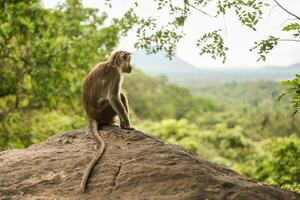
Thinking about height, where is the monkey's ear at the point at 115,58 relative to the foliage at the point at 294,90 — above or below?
above

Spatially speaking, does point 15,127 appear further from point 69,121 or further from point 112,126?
point 112,126

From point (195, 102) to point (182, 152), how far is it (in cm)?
6199

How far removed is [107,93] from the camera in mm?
6641

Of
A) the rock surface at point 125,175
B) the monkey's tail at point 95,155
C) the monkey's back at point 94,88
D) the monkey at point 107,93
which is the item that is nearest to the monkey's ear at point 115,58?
the monkey at point 107,93

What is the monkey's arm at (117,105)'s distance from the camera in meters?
6.52

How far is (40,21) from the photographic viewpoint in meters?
10.5

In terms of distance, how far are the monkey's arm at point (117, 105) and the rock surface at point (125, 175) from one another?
44cm

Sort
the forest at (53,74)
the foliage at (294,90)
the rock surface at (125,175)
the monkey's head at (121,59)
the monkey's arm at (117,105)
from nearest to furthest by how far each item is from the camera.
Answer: the rock surface at (125,175), the foliage at (294,90), the monkey's arm at (117,105), the monkey's head at (121,59), the forest at (53,74)

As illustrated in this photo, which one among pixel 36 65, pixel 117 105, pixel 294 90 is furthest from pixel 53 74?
pixel 294 90

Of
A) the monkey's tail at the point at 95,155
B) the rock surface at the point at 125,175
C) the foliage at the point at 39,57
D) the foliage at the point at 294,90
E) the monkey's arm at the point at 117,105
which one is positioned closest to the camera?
the rock surface at the point at 125,175

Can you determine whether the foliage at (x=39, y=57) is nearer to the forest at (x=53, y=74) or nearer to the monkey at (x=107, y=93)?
the forest at (x=53, y=74)

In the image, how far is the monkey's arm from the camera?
21.4 ft

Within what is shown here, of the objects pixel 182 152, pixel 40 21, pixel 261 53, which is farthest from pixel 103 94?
pixel 40 21

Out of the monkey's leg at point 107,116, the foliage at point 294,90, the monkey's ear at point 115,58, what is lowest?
the monkey's leg at point 107,116
